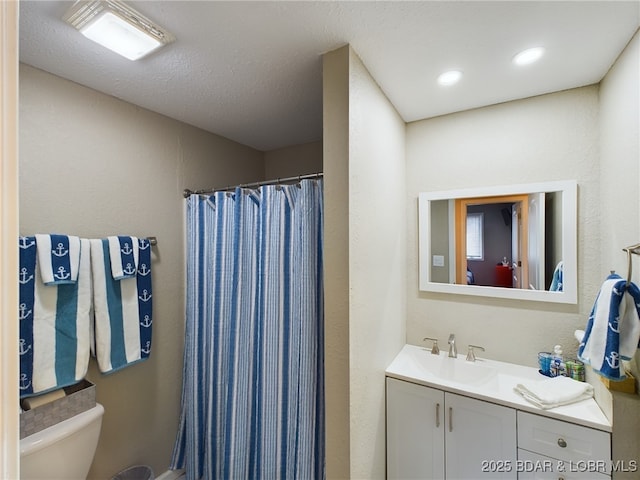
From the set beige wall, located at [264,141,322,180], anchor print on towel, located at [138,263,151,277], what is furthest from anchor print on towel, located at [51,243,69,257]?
beige wall, located at [264,141,322,180]

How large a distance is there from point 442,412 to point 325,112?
1.61 metres

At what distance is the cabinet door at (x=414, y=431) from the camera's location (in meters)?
1.54

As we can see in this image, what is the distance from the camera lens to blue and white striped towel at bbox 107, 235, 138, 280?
5.19 feet

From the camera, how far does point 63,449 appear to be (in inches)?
51.3

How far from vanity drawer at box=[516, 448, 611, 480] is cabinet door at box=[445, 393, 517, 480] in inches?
1.5

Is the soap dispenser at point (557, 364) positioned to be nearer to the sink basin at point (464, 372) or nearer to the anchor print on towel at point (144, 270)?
the sink basin at point (464, 372)

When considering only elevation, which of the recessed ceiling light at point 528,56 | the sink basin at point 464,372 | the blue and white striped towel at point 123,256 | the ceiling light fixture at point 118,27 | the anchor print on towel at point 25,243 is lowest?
the sink basin at point 464,372

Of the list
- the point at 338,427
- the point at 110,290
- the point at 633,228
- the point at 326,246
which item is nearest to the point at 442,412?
the point at 338,427

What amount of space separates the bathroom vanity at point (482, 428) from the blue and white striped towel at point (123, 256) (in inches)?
61.6

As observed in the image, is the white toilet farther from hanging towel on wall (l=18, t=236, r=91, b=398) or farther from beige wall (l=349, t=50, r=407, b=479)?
beige wall (l=349, t=50, r=407, b=479)

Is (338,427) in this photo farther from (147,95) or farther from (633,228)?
(147,95)
